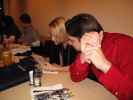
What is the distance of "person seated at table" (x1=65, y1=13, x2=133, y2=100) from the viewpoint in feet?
4.81

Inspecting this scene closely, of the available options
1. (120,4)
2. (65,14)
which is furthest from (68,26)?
(65,14)

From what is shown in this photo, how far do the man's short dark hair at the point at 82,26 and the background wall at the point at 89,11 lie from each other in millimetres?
1695

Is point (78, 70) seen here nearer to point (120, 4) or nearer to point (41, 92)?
point (41, 92)

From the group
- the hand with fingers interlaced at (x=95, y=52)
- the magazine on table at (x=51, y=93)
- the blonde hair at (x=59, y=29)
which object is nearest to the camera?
the hand with fingers interlaced at (x=95, y=52)

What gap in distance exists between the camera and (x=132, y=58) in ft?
5.62

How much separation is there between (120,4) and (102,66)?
7.32 feet

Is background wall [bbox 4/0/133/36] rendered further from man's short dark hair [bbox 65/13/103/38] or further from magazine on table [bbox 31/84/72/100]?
magazine on table [bbox 31/84/72/100]

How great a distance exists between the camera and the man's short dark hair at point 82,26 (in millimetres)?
1768

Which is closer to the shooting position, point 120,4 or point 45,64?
point 45,64

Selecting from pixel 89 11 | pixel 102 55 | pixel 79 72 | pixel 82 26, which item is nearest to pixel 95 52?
pixel 102 55

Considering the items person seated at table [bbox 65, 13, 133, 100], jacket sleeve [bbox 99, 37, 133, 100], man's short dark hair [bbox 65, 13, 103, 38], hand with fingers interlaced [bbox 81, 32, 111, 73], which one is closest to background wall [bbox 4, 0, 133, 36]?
person seated at table [bbox 65, 13, 133, 100]

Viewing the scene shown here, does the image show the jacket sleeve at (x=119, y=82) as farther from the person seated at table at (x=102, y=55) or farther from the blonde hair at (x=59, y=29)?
the blonde hair at (x=59, y=29)

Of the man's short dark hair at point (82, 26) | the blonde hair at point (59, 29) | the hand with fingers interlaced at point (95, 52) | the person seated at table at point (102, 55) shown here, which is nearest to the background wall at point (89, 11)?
the blonde hair at point (59, 29)

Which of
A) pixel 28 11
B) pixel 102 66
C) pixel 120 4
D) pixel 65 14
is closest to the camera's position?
pixel 102 66
